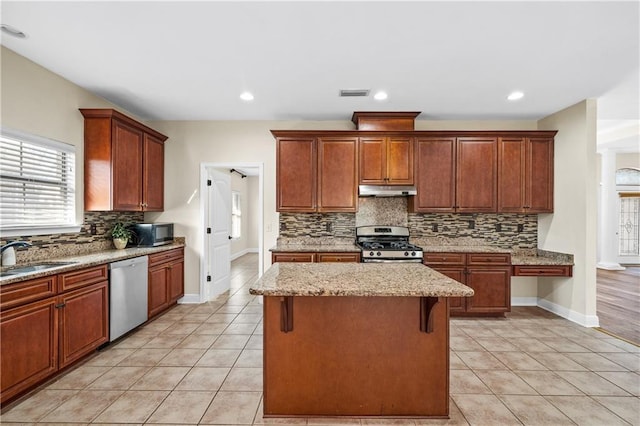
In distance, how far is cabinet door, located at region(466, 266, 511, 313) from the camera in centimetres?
404

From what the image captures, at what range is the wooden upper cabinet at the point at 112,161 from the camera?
3502 millimetres

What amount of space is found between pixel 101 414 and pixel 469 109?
16.1 ft

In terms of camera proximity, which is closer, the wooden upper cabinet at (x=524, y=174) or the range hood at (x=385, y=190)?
the range hood at (x=385, y=190)

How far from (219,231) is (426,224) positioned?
3.29 metres

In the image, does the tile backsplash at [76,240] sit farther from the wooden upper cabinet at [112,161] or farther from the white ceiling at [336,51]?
the white ceiling at [336,51]

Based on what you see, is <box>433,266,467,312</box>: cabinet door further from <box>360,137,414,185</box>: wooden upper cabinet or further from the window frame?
the window frame

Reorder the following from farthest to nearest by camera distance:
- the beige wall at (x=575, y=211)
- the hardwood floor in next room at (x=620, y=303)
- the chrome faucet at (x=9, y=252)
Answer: the beige wall at (x=575, y=211) → the hardwood floor in next room at (x=620, y=303) → the chrome faucet at (x=9, y=252)

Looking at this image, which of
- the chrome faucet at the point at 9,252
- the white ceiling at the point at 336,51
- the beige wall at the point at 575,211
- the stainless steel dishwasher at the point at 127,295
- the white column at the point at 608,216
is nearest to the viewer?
the white ceiling at the point at 336,51

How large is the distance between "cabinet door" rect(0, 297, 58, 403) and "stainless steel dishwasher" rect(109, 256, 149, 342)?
2.11 ft

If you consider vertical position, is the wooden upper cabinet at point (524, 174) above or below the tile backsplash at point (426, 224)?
above

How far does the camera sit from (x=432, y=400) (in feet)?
6.77

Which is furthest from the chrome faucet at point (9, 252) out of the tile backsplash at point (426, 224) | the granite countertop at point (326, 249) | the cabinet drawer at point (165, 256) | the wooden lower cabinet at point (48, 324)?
the tile backsplash at point (426, 224)

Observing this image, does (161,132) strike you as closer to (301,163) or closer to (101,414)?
(301,163)

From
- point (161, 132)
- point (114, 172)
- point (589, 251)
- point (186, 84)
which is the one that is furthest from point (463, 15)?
point (161, 132)
